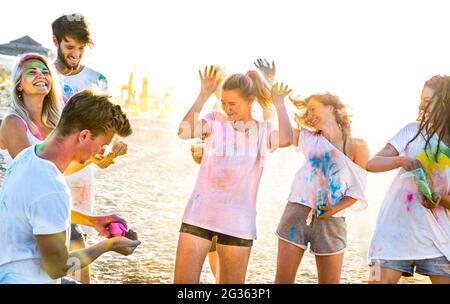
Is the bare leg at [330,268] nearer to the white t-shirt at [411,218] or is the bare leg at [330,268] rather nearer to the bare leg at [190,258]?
the white t-shirt at [411,218]

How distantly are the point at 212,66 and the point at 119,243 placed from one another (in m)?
1.46

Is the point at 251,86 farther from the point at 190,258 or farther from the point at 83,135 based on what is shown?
the point at 83,135

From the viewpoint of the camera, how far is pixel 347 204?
4145 mm

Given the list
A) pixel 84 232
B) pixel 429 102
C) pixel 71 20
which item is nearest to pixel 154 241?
pixel 84 232

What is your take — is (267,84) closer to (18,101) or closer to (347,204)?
(347,204)

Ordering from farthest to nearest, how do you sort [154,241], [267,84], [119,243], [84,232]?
[154,241], [84,232], [267,84], [119,243]

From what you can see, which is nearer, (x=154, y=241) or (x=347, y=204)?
(x=347, y=204)

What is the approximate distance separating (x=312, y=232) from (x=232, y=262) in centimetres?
57

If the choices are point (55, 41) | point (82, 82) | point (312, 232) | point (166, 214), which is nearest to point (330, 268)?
point (312, 232)

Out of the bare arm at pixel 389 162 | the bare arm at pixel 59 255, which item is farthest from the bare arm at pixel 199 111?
the bare arm at pixel 59 255

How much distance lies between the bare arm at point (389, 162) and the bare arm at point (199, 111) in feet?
3.27

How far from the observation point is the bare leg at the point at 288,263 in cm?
409

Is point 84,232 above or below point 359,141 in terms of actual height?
below

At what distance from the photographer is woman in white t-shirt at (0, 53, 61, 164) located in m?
3.73
